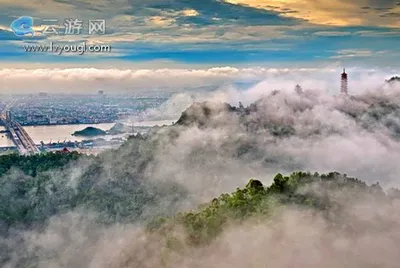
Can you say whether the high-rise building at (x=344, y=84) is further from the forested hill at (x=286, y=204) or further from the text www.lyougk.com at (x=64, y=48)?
the text www.lyougk.com at (x=64, y=48)

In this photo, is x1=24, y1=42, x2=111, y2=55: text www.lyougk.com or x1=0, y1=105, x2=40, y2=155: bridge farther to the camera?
x1=0, y1=105, x2=40, y2=155: bridge

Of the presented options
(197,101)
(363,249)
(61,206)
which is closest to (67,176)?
(61,206)

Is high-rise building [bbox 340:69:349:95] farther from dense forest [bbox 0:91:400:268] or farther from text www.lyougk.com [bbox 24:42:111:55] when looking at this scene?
text www.lyougk.com [bbox 24:42:111:55]

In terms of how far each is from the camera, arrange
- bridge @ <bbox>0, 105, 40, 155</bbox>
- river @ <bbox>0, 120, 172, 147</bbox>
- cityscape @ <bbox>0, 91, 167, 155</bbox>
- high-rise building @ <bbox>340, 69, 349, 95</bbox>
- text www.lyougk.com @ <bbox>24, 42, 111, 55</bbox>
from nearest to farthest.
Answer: text www.lyougk.com @ <bbox>24, 42, 111, 55</bbox> < cityscape @ <bbox>0, 91, 167, 155</bbox> < bridge @ <bbox>0, 105, 40, 155</bbox> < river @ <bbox>0, 120, 172, 147</bbox> < high-rise building @ <bbox>340, 69, 349, 95</bbox>

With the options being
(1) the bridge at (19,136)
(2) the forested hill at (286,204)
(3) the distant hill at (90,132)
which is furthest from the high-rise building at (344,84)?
(1) the bridge at (19,136)

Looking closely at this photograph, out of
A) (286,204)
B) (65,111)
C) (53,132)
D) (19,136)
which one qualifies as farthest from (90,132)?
(286,204)

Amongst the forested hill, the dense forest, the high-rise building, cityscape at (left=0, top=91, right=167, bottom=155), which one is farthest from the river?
the high-rise building

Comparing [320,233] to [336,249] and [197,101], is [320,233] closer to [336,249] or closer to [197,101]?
[336,249]

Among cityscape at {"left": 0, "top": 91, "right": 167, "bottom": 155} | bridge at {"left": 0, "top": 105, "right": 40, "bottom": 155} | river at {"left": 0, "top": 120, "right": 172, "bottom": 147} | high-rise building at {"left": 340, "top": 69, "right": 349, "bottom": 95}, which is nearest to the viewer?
cityscape at {"left": 0, "top": 91, "right": 167, "bottom": 155}
